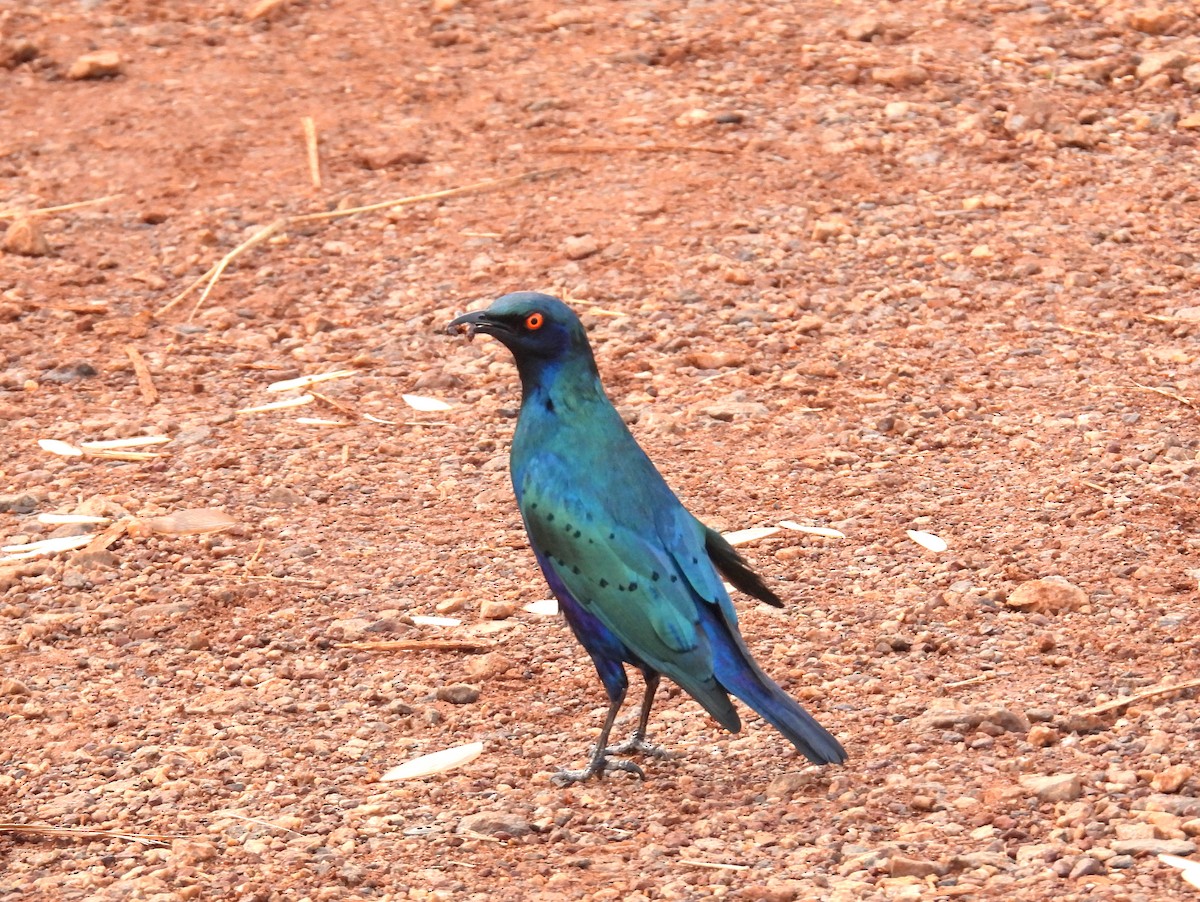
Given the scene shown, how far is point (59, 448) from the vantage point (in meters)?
6.09

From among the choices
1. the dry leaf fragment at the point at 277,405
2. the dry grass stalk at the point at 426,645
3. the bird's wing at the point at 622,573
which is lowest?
the dry grass stalk at the point at 426,645

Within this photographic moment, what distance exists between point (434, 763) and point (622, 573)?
2.07 feet

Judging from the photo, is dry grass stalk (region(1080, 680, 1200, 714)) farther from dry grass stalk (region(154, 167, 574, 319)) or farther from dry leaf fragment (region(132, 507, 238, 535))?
dry grass stalk (region(154, 167, 574, 319))

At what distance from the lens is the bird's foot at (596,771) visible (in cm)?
418

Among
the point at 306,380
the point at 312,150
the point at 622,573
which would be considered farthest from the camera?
the point at 312,150

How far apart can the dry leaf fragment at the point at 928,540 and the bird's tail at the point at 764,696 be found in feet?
4.09

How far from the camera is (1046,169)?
24.3ft

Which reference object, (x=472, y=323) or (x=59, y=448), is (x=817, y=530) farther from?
(x=59, y=448)

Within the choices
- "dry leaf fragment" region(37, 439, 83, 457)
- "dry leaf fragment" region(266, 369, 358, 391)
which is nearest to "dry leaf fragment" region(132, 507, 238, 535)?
"dry leaf fragment" region(37, 439, 83, 457)

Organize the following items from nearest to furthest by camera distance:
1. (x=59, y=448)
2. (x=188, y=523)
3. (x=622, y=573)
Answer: (x=622, y=573)
(x=188, y=523)
(x=59, y=448)

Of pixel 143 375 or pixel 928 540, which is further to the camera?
pixel 143 375

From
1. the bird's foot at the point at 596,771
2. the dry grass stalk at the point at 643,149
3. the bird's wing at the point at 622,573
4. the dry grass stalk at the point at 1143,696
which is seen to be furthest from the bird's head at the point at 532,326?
the dry grass stalk at the point at 643,149

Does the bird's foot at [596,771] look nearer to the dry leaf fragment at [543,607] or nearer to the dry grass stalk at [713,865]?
the dry grass stalk at [713,865]

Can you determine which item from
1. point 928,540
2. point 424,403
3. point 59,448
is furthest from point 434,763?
point 59,448
